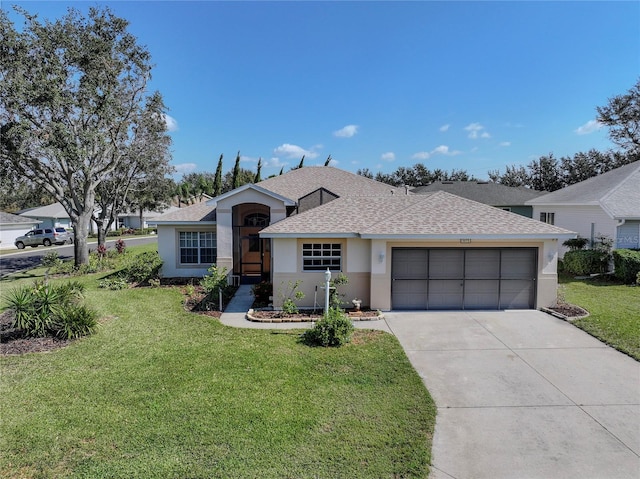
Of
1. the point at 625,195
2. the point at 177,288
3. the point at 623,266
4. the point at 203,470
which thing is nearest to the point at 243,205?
the point at 177,288

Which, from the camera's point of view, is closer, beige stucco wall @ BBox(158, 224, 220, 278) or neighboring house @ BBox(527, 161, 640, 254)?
neighboring house @ BBox(527, 161, 640, 254)

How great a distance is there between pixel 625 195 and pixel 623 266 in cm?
500

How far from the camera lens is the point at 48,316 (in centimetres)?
929

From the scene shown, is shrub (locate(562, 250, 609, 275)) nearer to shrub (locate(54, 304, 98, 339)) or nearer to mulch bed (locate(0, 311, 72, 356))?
shrub (locate(54, 304, 98, 339))

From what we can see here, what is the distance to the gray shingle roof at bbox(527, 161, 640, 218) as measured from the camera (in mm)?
17192

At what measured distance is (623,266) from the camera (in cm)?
1545

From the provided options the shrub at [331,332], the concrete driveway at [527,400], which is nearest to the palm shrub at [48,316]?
the shrub at [331,332]

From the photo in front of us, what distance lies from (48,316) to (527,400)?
1090cm

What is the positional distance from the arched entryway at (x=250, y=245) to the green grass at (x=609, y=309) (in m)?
11.9

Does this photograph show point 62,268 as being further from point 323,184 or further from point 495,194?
point 495,194

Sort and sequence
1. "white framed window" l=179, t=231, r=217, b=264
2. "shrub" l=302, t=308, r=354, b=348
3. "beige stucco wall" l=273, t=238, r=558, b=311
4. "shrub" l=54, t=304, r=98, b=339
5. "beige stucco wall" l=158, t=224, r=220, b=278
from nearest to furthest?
"shrub" l=302, t=308, r=354, b=348 < "shrub" l=54, t=304, r=98, b=339 < "beige stucco wall" l=273, t=238, r=558, b=311 < "beige stucco wall" l=158, t=224, r=220, b=278 < "white framed window" l=179, t=231, r=217, b=264

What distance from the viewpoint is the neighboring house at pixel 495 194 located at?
30.5 meters

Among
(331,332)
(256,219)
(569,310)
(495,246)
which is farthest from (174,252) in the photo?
(569,310)

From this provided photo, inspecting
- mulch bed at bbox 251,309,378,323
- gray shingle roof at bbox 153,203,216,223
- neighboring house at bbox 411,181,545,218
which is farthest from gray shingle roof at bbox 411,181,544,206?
mulch bed at bbox 251,309,378,323
